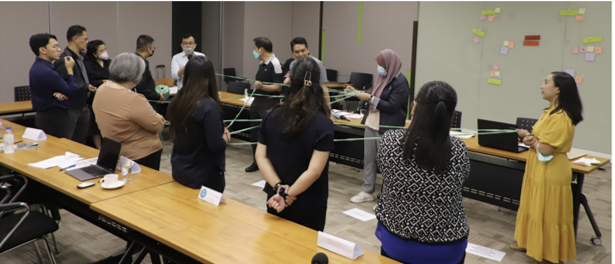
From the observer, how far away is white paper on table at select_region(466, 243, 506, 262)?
366 cm

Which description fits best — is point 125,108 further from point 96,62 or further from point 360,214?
point 96,62


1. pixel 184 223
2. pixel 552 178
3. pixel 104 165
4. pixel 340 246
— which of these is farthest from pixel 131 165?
pixel 552 178

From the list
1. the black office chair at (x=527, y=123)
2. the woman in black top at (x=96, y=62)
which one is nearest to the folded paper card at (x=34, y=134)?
the woman in black top at (x=96, y=62)

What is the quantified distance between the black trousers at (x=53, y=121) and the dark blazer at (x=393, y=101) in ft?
10.1

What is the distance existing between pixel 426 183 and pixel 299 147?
668 millimetres

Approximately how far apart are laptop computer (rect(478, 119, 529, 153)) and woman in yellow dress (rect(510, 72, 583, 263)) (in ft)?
1.57

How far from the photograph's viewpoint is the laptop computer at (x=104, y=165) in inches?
122

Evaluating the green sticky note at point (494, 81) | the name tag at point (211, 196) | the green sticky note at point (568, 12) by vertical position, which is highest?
the green sticky note at point (568, 12)

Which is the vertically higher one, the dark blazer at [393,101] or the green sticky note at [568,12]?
the green sticky note at [568,12]

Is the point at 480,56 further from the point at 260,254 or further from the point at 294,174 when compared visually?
the point at 260,254

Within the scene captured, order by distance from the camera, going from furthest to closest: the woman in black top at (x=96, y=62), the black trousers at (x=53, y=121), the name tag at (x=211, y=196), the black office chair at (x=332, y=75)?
1. the black office chair at (x=332, y=75)
2. the woman in black top at (x=96, y=62)
3. the black trousers at (x=53, y=121)
4. the name tag at (x=211, y=196)

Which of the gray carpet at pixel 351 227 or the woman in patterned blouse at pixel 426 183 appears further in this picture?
the gray carpet at pixel 351 227

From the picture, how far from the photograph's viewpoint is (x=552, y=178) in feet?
11.2

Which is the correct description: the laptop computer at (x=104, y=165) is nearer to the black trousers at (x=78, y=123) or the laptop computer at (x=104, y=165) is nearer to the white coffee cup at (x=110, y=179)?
the white coffee cup at (x=110, y=179)
